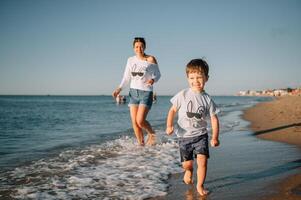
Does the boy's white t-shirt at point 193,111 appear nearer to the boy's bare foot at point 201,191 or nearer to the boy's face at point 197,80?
the boy's face at point 197,80

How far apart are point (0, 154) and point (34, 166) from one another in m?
1.88

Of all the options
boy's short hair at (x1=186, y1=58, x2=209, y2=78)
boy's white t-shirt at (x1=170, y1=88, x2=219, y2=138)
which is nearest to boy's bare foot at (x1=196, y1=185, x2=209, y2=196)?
boy's white t-shirt at (x1=170, y1=88, x2=219, y2=138)

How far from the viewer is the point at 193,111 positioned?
11.2 ft

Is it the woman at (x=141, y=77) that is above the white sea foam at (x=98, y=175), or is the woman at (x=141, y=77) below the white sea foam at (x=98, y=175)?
above

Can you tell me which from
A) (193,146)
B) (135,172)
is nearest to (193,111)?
(193,146)

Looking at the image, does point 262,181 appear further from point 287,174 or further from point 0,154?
point 0,154

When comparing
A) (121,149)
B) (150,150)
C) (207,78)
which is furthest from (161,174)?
(121,149)

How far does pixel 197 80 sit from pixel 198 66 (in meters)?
0.17

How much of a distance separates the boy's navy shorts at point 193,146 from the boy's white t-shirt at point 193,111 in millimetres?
52

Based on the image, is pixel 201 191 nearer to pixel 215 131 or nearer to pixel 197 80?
pixel 215 131

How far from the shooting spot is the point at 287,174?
3.62 m

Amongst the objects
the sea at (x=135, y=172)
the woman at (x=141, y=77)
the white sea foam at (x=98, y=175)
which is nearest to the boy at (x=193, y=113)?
the sea at (x=135, y=172)

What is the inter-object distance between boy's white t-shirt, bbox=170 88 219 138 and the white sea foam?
0.77 meters

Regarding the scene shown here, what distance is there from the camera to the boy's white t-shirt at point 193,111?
3.40 metres
